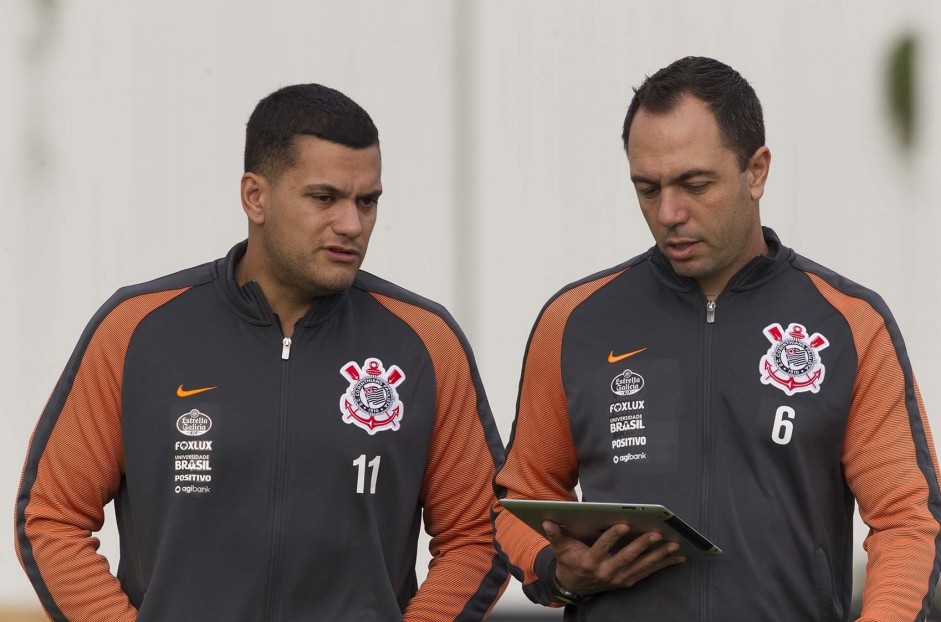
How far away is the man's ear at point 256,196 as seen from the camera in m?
3.07

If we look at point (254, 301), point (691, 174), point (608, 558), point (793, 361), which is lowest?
point (608, 558)

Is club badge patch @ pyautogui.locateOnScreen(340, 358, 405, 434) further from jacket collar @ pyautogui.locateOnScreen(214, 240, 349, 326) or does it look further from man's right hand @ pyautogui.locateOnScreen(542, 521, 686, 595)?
man's right hand @ pyautogui.locateOnScreen(542, 521, 686, 595)

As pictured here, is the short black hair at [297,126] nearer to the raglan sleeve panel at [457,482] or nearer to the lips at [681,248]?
the raglan sleeve panel at [457,482]

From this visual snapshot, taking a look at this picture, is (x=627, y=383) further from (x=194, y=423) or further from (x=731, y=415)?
(x=194, y=423)

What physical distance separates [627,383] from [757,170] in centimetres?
47

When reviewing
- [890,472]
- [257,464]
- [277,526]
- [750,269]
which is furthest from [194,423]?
[890,472]

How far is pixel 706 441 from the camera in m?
2.82

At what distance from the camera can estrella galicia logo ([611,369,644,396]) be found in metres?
2.90

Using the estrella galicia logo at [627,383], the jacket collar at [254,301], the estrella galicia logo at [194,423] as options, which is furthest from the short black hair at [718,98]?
the estrella galicia logo at [194,423]

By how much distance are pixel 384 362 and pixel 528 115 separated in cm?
152

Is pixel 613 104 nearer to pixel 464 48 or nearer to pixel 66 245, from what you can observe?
pixel 464 48

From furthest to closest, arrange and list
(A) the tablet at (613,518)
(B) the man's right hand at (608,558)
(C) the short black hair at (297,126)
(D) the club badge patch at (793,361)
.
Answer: (C) the short black hair at (297,126), (D) the club badge patch at (793,361), (B) the man's right hand at (608,558), (A) the tablet at (613,518)

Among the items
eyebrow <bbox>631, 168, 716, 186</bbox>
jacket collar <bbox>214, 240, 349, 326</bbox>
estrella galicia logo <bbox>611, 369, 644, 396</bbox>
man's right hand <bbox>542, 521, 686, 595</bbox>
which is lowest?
man's right hand <bbox>542, 521, 686, 595</bbox>

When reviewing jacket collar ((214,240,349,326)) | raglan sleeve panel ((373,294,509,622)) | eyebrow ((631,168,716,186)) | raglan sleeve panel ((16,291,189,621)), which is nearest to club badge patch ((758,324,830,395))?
eyebrow ((631,168,716,186))
